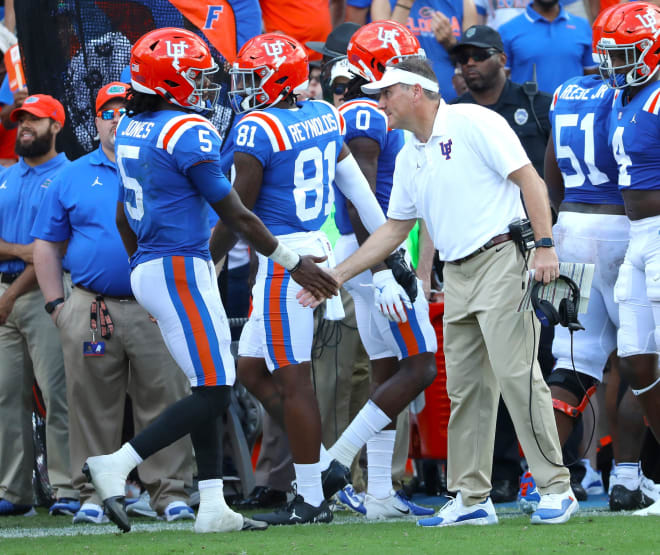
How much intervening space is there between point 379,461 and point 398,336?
655 mm

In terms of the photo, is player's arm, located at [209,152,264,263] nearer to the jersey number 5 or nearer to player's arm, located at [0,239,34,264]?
the jersey number 5

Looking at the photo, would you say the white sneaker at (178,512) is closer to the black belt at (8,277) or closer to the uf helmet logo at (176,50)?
the black belt at (8,277)

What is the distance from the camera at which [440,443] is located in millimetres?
7500

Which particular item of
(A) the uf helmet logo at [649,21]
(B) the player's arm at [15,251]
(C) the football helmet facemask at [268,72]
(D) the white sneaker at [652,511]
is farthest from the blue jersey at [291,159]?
(D) the white sneaker at [652,511]

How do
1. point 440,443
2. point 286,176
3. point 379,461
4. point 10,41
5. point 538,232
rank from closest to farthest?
point 538,232 → point 286,176 → point 379,461 → point 440,443 → point 10,41

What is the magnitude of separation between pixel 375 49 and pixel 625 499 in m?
2.72

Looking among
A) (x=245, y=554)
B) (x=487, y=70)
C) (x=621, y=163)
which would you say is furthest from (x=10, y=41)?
(x=245, y=554)

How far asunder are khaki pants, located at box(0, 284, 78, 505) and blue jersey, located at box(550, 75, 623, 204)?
3.14 m

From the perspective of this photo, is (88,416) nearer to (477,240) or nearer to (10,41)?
(477,240)

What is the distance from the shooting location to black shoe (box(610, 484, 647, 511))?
638 centimetres

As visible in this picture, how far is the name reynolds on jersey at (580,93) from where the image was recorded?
21.3 ft

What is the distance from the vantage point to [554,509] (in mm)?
5363

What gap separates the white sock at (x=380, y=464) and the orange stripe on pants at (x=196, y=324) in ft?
4.04

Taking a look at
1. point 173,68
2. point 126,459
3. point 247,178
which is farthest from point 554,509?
point 173,68
